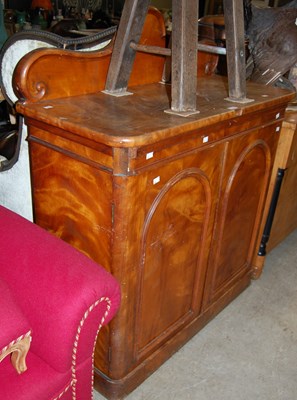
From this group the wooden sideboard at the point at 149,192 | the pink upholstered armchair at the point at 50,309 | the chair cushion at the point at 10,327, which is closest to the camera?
the chair cushion at the point at 10,327

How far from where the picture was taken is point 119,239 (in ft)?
3.67

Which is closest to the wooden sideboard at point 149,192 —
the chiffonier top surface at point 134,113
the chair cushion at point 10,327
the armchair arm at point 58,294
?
the chiffonier top surface at point 134,113

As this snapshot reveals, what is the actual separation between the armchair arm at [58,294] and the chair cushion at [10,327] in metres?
0.10

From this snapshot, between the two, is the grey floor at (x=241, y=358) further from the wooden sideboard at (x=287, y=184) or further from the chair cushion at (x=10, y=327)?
the chair cushion at (x=10, y=327)

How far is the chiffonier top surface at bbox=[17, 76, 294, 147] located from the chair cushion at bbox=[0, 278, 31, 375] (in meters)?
0.44

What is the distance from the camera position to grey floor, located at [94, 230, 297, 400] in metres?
1.52

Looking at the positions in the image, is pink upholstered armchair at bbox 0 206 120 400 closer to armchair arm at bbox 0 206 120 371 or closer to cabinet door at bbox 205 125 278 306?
armchair arm at bbox 0 206 120 371

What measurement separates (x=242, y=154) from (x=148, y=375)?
91 cm

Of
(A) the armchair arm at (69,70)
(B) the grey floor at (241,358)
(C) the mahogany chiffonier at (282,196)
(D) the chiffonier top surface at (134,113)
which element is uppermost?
(A) the armchair arm at (69,70)

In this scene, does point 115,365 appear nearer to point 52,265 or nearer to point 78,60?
point 52,265

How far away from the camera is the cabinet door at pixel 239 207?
1.50 m

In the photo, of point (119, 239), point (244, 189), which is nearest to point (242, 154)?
point (244, 189)

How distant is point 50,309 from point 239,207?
959 millimetres

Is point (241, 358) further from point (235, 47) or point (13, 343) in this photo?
point (235, 47)
